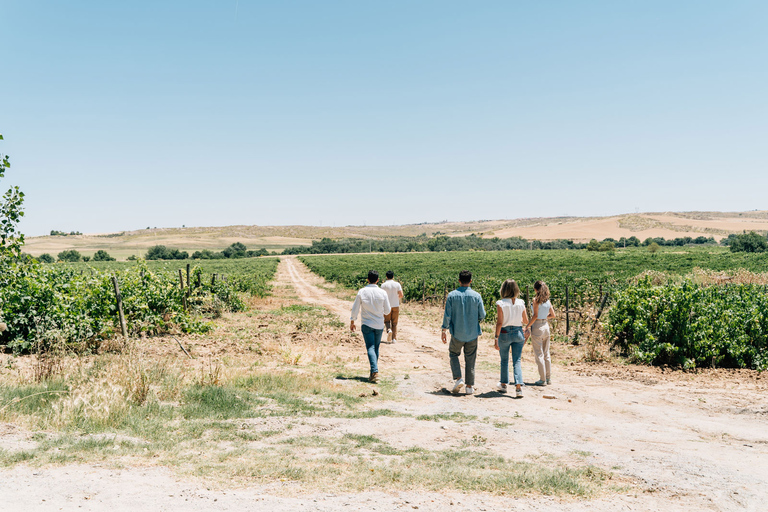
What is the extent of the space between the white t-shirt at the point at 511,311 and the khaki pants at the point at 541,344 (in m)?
0.85

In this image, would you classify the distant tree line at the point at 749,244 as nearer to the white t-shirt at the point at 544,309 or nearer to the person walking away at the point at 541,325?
the person walking away at the point at 541,325

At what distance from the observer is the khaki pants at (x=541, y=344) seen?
371 inches

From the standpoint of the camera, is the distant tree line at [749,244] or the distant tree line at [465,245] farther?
the distant tree line at [465,245]

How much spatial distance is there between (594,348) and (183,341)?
442 inches

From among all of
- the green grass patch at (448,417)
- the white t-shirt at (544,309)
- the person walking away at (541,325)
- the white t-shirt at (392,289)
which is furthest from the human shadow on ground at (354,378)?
the white t-shirt at (392,289)

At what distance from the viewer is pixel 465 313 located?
853 cm

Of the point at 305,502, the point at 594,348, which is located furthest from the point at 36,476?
the point at 594,348

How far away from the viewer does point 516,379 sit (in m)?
8.95

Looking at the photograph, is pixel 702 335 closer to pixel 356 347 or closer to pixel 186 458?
pixel 356 347

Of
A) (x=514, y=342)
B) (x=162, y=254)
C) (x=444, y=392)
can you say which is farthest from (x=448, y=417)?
(x=162, y=254)

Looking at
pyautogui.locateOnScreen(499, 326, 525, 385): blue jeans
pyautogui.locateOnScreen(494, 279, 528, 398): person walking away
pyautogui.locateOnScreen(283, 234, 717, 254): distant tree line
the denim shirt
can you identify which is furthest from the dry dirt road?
pyautogui.locateOnScreen(283, 234, 717, 254): distant tree line

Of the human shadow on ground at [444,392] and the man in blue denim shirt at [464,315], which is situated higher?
the man in blue denim shirt at [464,315]

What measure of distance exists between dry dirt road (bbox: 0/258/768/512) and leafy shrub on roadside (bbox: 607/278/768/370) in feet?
2.43

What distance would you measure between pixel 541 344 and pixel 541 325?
0.44 metres
